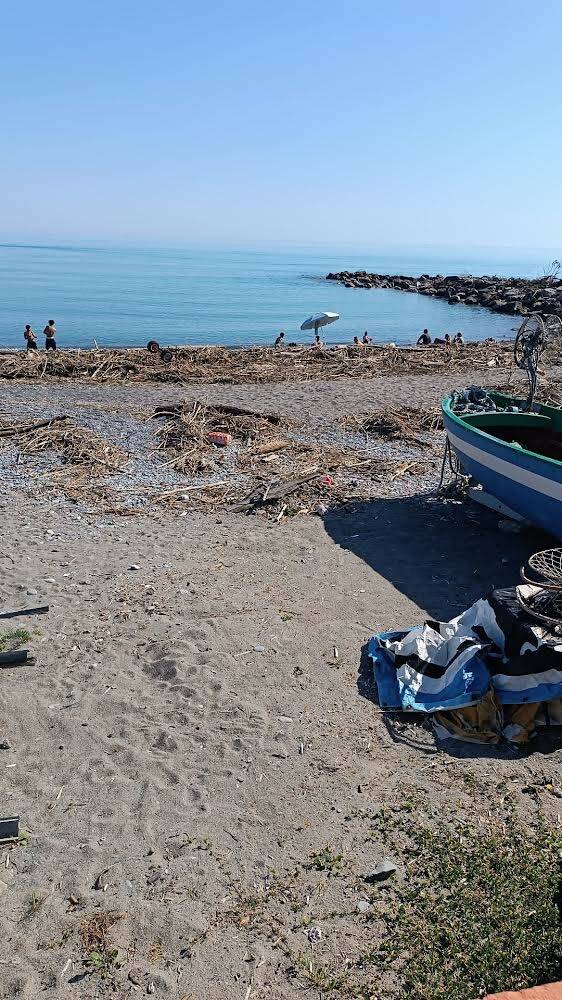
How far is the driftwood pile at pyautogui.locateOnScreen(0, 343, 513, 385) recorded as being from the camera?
804 inches

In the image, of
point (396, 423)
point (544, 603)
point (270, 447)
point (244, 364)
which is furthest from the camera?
point (244, 364)

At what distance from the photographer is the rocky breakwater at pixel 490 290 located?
55.8m

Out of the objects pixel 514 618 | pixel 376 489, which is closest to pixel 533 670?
pixel 514 618

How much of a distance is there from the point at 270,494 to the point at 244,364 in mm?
12529

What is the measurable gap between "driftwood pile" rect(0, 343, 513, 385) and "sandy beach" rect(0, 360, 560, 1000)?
11.0 m

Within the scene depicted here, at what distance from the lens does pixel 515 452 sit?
904 cm

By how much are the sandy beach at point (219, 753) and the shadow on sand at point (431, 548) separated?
0.04 m

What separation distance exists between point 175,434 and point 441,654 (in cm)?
897

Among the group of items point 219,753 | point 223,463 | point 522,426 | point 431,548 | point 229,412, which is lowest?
point 219,753

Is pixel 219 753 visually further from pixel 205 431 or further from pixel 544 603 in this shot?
pixel 205 431

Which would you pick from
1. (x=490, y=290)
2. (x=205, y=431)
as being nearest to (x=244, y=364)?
(x=205, y=431)

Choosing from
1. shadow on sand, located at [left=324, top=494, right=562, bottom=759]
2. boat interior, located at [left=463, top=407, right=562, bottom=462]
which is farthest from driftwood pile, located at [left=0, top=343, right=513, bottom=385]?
shadow on sand, located at [left=324, top=494, right=562, bottom=759]

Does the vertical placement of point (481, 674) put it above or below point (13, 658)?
above

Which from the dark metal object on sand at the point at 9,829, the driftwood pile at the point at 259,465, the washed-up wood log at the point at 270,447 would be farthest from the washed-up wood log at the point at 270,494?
the dark metal object on sand at the point at 9,829
